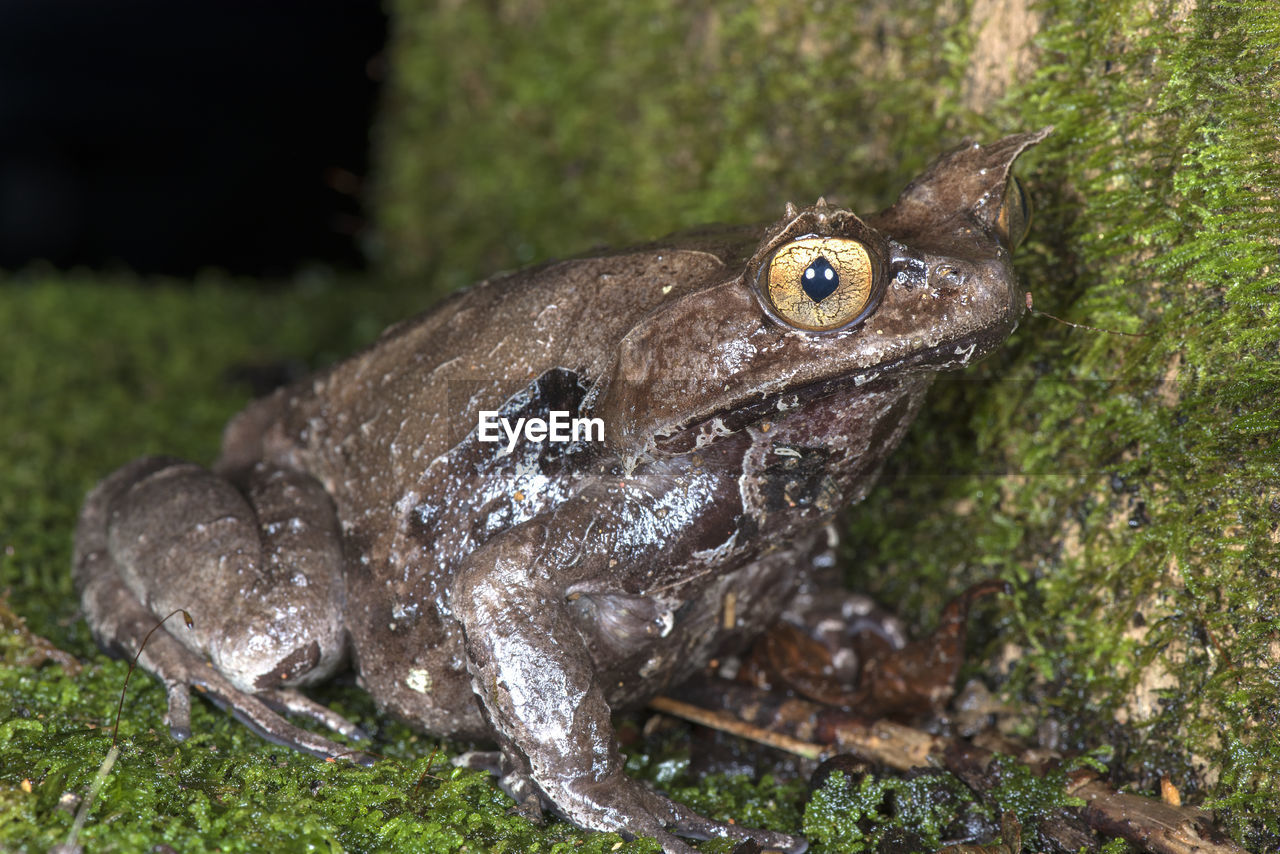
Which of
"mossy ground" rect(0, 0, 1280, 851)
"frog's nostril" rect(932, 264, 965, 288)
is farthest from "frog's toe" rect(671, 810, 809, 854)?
"frog's nostril" rect(932, 264, 965, 288)

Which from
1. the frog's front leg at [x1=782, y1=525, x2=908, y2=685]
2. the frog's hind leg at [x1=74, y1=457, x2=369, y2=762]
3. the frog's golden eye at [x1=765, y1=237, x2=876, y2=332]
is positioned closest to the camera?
the frog's golden eye at [x1=765, y1=237, x2=876, y2=332]

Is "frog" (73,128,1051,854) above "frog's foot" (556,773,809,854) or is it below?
above

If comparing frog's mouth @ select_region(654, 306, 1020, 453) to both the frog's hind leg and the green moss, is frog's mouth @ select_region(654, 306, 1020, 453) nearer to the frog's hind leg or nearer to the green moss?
the green moss

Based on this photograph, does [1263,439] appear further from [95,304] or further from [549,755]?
[95,304]

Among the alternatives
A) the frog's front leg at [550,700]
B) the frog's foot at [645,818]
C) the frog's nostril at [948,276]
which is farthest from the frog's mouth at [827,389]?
the frog's foot at [645,818]

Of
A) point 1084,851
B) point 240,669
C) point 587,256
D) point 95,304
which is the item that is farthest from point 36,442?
point 1084,851

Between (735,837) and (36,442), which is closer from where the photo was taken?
(735,837)

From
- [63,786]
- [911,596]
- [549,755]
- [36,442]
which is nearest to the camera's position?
[63,786]
